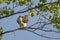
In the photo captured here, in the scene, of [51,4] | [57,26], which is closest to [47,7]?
[51,4]

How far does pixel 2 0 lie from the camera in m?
7.39

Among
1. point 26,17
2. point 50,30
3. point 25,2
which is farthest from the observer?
point 26,17

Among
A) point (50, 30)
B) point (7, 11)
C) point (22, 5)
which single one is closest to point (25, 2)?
point (22, 5)

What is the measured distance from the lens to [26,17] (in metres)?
8.10

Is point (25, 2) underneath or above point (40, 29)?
above

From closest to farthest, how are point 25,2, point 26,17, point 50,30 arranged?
point 50,30 < point 25,2 < point 26,17

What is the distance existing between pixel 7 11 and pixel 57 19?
4.87 ft

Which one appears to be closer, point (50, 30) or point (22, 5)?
point (50, 30)

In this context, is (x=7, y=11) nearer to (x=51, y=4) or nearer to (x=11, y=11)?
(x=11, y=11)

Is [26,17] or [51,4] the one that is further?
[26,17]

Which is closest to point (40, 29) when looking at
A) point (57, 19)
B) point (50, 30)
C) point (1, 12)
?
point (50, 30)

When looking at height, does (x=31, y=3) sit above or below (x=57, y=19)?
above

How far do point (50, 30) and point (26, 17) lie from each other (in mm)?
1330

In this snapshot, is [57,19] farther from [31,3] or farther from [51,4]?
[31,3]
